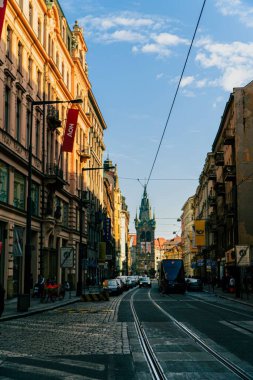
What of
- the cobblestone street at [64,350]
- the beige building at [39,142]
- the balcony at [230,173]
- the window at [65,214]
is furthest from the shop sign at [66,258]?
the balcony at [230,173]

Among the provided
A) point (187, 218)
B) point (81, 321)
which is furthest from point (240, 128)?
point (187, 218)

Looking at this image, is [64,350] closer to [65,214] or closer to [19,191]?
[19,191]

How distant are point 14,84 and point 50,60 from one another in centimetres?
1000

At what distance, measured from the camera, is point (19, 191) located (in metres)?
34.8

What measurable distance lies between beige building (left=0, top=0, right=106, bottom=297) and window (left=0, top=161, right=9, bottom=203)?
0.05 meters

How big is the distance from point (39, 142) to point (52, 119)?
3.05 metres

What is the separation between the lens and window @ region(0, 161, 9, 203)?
30938mm

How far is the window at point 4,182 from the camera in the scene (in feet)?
102

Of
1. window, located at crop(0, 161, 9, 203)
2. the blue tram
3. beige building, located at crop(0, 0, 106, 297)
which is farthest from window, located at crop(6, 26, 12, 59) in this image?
the blue tram

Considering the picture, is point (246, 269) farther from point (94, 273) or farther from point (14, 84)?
point (14, 84)

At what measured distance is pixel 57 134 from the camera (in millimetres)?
47406

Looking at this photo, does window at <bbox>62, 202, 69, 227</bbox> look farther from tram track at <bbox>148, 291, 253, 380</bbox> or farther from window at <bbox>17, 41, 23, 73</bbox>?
tram track at <bbox>148, 291, 253, 380</bbox>

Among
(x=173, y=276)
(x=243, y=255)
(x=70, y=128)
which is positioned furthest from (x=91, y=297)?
(x=173, y=276)

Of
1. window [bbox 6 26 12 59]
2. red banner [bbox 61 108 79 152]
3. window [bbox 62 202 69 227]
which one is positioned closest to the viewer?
window [bbox 6 26 12 59]
